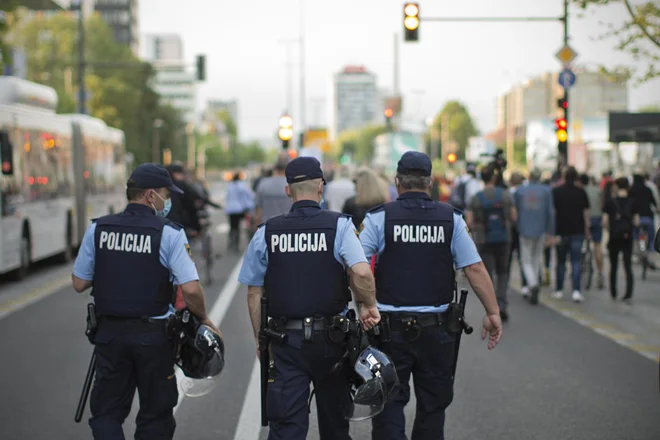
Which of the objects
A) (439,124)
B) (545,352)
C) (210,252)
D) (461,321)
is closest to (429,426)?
(461,321)

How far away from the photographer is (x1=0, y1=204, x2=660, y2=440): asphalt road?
673 centimetres

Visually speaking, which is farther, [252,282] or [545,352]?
[545,352]

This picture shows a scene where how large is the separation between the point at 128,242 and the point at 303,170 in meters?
0.99

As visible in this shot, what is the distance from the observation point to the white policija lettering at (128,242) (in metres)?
5.05

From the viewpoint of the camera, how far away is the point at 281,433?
464cm

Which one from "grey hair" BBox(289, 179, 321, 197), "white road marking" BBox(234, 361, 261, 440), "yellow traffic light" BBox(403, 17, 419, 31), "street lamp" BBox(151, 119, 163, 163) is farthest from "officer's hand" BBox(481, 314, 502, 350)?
"street lamp" BBox(151, 119, 163, 163)

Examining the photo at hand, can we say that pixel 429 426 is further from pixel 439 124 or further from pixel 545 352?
pixel 439 124

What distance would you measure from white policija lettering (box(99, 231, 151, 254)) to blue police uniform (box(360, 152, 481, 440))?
120 centimetres

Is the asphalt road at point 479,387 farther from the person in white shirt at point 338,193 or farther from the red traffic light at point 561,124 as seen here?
the red traffic light at point 561,124

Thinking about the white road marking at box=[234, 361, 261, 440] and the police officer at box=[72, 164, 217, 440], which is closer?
the police officer at box=[72, 164, 217, 440]

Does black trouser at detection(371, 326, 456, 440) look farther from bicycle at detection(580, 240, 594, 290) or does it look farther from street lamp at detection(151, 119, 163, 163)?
street lamp at detection(151, 119, 163, 163)

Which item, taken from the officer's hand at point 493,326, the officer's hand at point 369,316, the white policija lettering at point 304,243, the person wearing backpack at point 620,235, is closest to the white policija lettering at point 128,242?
the white policija lettering at point 304,243

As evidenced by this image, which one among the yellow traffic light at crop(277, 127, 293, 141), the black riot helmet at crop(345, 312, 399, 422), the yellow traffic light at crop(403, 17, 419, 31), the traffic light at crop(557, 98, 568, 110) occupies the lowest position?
the black riot helmet at crop(345, 312, 399, 422)

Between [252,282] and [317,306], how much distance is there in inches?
15.6
